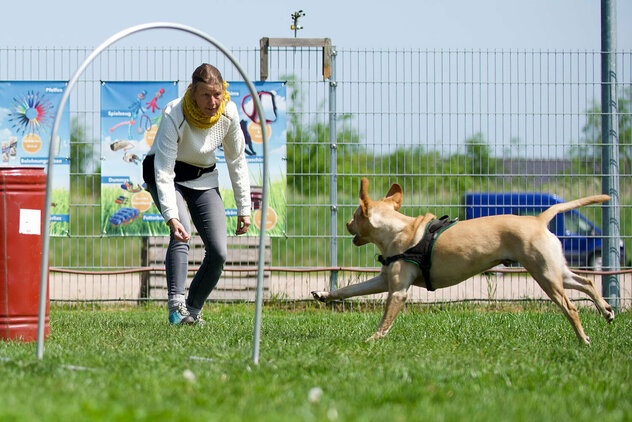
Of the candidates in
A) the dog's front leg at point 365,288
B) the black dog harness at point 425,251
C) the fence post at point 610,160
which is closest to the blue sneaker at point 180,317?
the dog's front leg at point 365,288

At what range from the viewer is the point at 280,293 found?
977 cm

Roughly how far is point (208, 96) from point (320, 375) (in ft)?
9.00

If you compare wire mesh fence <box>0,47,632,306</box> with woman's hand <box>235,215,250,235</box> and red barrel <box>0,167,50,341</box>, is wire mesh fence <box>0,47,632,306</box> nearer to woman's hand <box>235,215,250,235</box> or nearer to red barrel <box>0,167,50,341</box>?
woman's hand <box>235,215,250,235</box>

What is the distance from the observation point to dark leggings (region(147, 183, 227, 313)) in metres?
6.44

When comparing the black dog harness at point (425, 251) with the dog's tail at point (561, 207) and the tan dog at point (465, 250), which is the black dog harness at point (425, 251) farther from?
the dog's tail at point (561, 207)

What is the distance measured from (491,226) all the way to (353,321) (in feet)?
7.29

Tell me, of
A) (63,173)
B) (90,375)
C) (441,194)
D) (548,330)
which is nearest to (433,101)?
(441,194)

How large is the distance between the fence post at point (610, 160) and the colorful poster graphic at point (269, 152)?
3.80m

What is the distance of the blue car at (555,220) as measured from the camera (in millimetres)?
9438

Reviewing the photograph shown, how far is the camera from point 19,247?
5328mm

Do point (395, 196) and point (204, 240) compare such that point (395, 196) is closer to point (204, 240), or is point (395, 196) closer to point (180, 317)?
point (204, 240)

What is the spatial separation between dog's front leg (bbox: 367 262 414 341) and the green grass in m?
0.14

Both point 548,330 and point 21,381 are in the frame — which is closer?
point 21,381

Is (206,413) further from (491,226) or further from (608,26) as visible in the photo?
(608,26)
